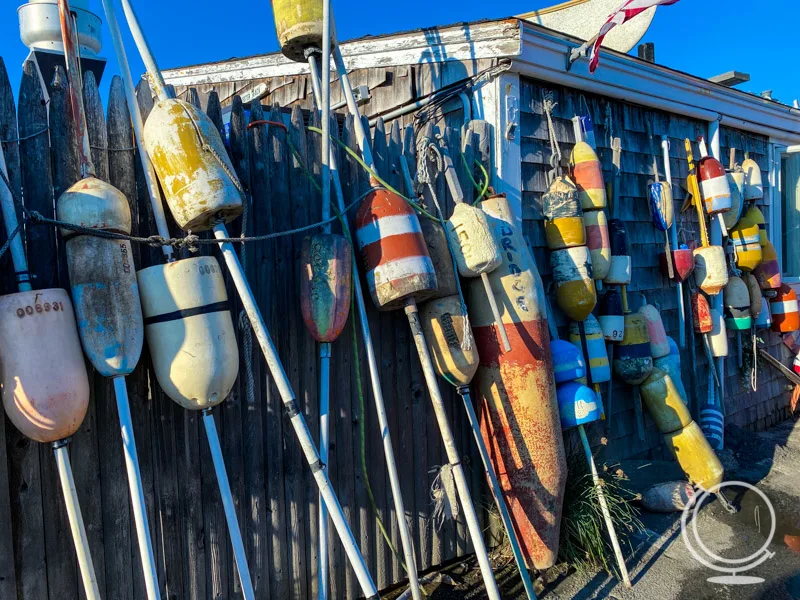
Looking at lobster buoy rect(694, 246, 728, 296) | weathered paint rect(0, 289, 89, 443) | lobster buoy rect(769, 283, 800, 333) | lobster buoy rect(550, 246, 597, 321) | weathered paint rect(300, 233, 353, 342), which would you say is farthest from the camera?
lobster buoy rect(769, 283, 800, 333)

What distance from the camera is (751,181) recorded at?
551cm

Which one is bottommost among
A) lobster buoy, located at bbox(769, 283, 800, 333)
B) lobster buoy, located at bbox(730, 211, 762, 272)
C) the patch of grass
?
the patch of grass

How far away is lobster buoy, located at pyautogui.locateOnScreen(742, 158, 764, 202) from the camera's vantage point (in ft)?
18.0

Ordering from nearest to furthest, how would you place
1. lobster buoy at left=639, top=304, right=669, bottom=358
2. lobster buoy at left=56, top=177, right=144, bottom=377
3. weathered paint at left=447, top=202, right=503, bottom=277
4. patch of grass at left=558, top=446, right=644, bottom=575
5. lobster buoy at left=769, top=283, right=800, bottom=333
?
lobster buoy at left=56, top=177, right=144, bottom=377 < weathered paint at left=447, top=202, right=503, bottom=277 < patch of grass at left=558, top=446, right=644, bottom=575 < lobster buoy at left=639, top=304, right=669, bottom=358 < lobster buoy at left=769, top=283, right=800, bottom=333

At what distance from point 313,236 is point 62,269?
3.07ft

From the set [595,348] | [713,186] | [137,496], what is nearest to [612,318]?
[595,348]

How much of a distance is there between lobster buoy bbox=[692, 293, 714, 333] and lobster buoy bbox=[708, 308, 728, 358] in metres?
0.09

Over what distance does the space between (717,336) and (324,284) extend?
153 inches

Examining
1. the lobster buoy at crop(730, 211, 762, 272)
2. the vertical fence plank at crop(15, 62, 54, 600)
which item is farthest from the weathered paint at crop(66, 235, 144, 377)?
the lobster buoy at crop(730, 211, 762, 272)

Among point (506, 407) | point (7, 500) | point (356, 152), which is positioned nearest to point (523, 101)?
point (356, 152)

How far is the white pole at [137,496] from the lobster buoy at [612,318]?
119 inches

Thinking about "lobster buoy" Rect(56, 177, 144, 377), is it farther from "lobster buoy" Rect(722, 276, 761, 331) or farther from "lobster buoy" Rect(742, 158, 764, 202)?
"lobster buoy" Rect(742, 158, 764, 202)

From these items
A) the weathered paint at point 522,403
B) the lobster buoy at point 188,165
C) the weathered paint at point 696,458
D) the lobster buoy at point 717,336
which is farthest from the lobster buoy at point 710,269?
the lobster buoy at point 188,165

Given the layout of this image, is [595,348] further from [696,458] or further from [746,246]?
[746,246]
